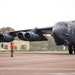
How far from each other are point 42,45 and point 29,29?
43.5 metres

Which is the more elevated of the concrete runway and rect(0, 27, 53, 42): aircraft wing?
rect(0, 27, 53, 42): aircraft wing

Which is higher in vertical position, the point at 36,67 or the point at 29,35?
the point at 29,35

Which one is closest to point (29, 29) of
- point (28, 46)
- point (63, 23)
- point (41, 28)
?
point (41, 28)

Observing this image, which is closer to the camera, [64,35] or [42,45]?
[64,35]

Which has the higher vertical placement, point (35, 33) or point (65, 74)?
point (35, 33)

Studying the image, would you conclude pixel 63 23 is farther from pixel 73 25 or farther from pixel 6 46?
pixel 6 46

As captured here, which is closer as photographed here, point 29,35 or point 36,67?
point 36,67

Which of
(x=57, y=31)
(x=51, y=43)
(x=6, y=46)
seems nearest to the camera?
(x=57, y=31)

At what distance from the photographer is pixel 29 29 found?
139 feet

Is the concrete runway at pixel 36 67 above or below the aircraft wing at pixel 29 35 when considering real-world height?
below

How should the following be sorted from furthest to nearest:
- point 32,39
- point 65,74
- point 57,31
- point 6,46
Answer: point 6,46, point 32,39, point 57,31, point 65,74

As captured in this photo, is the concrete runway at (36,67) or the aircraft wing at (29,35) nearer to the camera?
the concrete runway at (36,67)

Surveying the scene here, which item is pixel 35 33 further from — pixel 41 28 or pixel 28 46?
pixel 28 46

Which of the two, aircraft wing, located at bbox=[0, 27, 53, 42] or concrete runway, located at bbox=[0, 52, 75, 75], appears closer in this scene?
concrete runway, located at bbox=[0, 52, 75, 75]
